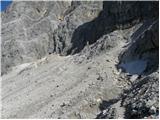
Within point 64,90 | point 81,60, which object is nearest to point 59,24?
point 81,60

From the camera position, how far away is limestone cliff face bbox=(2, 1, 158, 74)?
1770 inches

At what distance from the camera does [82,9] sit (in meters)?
55.2

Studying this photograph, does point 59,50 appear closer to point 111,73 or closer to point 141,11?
point 141,11

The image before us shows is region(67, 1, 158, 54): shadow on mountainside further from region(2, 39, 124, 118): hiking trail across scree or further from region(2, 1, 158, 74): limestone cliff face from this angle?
region(2, 39, 124, 118): hiking trail across scree

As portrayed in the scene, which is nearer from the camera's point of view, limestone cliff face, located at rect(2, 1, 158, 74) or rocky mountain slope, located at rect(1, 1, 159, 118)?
rocky mountain slope, located at rect(1, 1, 159, 118)

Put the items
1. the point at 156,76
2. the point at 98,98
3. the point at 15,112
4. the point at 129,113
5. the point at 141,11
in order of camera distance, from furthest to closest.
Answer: the point at 141,11 < the point at 15,112 < the point at 98,98 < the point at 156,76 < the point at 129,113

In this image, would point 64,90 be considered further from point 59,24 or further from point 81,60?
point 59,24

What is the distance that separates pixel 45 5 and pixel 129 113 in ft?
151

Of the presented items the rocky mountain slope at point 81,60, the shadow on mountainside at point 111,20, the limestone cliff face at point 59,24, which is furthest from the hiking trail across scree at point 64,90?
the limestone cliff face at point 59,24

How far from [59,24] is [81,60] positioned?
744 inches

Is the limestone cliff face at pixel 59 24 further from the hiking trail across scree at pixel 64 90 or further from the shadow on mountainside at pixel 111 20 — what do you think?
the hiking trail across scree at pixel 64 90

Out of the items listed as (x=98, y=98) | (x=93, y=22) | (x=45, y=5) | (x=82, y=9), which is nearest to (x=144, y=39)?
(x=98, y=98)

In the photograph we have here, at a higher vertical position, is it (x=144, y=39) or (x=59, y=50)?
(x=144, y=39)

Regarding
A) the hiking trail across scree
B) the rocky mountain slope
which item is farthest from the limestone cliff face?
the hiking trail across scree
